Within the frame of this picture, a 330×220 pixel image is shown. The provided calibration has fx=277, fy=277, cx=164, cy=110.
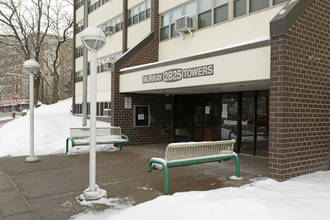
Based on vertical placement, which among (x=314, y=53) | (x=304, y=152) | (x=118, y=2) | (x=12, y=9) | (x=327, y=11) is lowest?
(x=304, y=152)

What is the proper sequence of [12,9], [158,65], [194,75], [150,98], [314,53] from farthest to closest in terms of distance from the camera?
[12,9]
[150,98]
[158,65]
[194,75]
[314,53]

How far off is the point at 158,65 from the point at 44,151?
17.2 ft

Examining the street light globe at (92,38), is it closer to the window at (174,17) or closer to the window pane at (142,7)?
the window at (174,17)

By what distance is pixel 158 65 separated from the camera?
32.5 ft

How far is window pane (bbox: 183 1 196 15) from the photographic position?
11516mm

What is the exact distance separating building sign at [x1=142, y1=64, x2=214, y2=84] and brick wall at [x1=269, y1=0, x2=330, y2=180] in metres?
2.22

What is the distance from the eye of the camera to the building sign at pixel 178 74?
7941mm

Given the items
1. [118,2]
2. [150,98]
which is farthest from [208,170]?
[118,2]

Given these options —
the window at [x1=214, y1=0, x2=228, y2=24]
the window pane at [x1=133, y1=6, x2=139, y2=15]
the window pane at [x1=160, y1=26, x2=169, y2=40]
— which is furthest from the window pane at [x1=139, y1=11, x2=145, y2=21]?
the window at [x1=214, y1=0, x2=228, y2=24]

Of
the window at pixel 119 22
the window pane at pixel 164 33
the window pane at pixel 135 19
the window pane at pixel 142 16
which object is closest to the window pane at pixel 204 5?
the window pane at pixel 164 33

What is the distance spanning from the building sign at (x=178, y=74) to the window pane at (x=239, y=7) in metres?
3.01

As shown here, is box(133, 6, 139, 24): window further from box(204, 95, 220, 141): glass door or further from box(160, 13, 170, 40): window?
box(204, 95, 220, 141): glass door

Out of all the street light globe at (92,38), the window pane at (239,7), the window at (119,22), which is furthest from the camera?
the window at (119,22)

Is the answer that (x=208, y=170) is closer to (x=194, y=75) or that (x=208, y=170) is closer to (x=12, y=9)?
(x=194, y=75)
